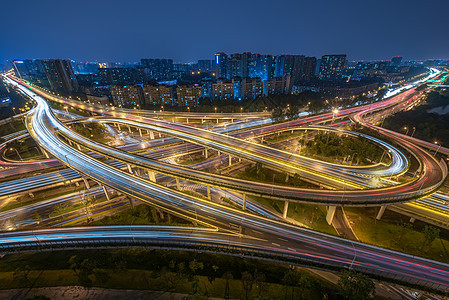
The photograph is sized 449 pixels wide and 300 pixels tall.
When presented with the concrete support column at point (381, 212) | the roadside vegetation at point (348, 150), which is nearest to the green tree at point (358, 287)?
the concrete support column at point (381, 212)

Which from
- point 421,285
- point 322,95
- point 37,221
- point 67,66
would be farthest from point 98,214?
point 67,66

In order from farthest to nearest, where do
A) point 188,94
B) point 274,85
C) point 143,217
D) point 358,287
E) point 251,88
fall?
point 274,85
point 251,88
point 188,94
point 143,217
point 358,287

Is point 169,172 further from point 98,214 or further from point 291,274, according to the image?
point 291,274

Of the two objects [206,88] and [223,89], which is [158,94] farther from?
[223,89]

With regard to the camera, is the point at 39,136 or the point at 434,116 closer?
the point at 39,136

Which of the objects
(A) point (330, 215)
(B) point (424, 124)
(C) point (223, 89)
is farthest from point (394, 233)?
(C) point (223, 89)

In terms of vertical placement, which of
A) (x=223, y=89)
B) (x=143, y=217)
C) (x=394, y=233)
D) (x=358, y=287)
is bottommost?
(x=394, y=233)

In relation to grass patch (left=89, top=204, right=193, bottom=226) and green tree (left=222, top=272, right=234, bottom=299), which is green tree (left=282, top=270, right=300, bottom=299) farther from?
grass patch (left=89, top=204, right=193, bottom=226)

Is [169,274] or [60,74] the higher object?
[60,74]
